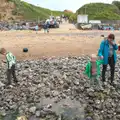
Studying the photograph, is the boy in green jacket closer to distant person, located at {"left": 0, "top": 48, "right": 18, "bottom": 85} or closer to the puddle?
the puddle

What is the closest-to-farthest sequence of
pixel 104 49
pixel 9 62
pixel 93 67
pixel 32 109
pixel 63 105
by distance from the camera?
pixel 32 109 < pixel 63 105 < pixel 93 67 < pixel 104 49 < pixel 9 62

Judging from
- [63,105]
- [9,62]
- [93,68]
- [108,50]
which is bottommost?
[63,105]

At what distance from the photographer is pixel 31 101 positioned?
12.0 metres

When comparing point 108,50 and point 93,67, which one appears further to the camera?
point 108,50

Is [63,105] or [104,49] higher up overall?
[104,49]

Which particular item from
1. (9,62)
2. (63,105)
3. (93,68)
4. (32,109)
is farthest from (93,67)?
(9,62)

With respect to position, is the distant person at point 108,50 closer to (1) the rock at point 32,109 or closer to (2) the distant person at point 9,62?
(1) the rock at point 32,109

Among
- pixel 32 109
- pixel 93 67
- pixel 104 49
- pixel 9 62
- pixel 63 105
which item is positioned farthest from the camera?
pixel 9 62

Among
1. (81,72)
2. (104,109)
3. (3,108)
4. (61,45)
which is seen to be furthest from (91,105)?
(61,45)

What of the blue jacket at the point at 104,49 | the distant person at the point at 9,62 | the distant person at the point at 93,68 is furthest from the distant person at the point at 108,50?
the distant person at the point at 9,62

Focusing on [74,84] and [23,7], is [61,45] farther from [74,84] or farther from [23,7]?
[23,7]

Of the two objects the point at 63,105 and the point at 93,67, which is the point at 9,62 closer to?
the point at 63,105

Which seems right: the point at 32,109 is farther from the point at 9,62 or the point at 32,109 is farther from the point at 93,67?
the point at 9,62

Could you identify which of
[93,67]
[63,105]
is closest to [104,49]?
[93,67]
